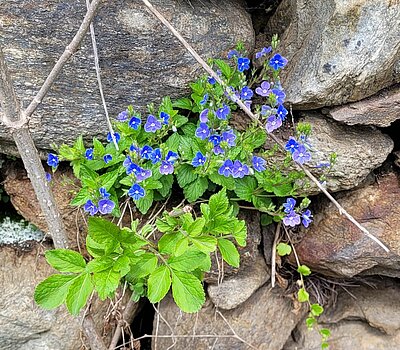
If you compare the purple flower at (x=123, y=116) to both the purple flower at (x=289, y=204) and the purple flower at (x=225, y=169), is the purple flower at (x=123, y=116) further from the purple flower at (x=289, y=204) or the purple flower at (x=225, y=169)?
the purple flower at (x=289, y=204)

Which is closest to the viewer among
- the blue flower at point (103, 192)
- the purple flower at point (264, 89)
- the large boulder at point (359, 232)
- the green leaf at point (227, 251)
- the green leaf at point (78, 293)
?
the green leaf at point (78, 293)

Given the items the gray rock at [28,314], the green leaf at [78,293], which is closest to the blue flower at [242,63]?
the green leaf at [78,293]

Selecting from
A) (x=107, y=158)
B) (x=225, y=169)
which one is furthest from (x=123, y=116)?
(x=225, y=169)

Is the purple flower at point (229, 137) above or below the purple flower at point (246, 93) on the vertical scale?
below

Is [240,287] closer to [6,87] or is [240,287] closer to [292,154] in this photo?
[292,154]

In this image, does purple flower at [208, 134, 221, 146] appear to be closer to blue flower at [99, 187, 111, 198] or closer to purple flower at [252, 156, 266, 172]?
purple flower at [252, 156, 266, 172]

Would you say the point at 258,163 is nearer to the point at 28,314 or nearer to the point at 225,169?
the point at 225,169
